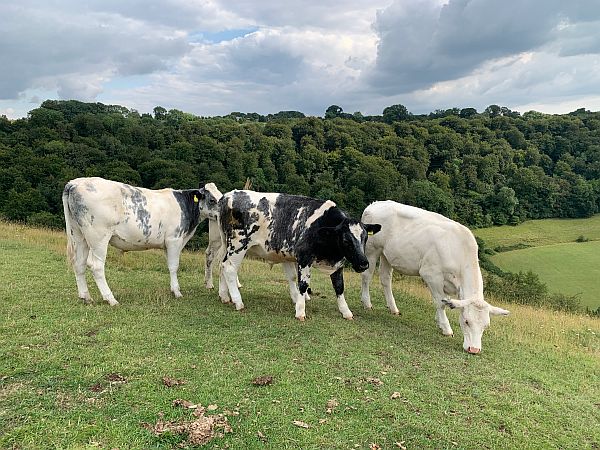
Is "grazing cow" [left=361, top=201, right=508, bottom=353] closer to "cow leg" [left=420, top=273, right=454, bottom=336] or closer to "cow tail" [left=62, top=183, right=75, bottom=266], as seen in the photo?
"cow leg" [left=420, top=273, right=454, bottom=336]

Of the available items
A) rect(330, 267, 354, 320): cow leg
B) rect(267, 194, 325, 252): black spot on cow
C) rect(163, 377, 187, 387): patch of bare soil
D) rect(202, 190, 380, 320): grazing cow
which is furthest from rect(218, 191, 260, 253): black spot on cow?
rect(163, 377, 187, 387): patch of bare soil

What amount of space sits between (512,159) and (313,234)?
77.6 meters

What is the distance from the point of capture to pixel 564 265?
1996 inches

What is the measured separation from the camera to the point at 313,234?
804 cm

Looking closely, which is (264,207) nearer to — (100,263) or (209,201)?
(209,201)

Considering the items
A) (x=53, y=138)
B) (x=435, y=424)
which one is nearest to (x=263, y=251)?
(x=435, y=424)

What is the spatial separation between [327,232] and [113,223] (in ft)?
12.1

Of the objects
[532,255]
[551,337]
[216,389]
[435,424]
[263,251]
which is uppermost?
[263,251]

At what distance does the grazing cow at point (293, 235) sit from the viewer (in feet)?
26.2

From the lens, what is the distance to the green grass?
4322cm

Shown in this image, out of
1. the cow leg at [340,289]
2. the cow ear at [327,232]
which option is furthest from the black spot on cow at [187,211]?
the cow leg at [340,289]

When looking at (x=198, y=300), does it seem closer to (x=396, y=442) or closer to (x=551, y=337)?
(x=396, y=442)

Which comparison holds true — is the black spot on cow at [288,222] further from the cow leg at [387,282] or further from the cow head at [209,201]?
the cow leg at [387,282]

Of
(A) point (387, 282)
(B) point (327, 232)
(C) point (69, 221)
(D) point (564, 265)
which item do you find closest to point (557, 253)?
(D) point (564, 265)
